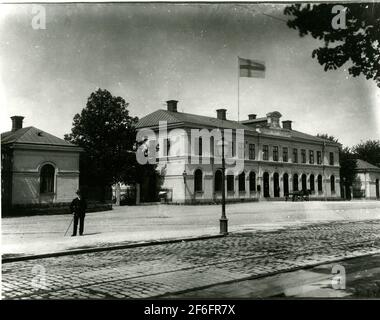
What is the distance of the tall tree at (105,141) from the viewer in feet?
53.8

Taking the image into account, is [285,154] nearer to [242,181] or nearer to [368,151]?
[242,181]

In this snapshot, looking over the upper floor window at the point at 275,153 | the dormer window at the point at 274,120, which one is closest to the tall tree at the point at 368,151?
the upper floor window at the point at 275,153

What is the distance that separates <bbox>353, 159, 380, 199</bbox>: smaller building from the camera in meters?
44.9

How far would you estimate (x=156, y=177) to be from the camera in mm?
31047

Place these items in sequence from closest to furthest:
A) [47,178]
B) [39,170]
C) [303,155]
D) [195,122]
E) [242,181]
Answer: [39,170] < [47,178] < [195,122] < [242,181] < [303,155]

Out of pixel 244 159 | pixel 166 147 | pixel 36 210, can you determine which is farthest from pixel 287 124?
pixel 36 210

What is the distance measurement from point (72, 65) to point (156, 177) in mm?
23403

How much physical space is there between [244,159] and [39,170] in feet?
88.0

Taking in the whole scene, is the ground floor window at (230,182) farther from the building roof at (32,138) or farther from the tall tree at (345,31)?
the tall tree at (345,31)

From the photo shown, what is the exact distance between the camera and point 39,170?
12742 mm

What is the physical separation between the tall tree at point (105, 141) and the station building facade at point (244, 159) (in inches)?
163

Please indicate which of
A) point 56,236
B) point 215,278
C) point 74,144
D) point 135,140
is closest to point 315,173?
point 135,140
